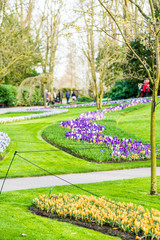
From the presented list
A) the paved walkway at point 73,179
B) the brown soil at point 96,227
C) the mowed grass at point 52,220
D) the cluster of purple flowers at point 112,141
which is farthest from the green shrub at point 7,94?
the brown soil at point 96,227

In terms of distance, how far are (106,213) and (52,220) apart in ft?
2.54

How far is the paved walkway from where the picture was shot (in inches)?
275

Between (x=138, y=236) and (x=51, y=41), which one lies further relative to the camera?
(x=51, y=41)

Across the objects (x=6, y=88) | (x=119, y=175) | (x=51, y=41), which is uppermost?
(x=51, y=41)

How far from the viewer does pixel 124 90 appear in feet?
120

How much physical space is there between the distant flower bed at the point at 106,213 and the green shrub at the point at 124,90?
29981mm

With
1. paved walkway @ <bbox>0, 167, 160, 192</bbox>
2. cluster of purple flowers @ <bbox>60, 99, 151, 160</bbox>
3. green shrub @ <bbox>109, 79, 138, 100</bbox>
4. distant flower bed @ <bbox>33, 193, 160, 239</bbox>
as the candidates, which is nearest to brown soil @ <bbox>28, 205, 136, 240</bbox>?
distant flower bed @ <bbox>33, 193, 160, 239</bbox>

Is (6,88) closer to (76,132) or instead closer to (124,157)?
(76,132)

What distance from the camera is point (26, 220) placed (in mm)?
4660

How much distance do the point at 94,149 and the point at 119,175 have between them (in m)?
2.49

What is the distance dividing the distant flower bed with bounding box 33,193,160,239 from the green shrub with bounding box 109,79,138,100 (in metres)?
30.0

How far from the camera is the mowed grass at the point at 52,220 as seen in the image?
4133 mm

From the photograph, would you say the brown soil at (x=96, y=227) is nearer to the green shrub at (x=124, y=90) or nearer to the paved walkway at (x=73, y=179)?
the paved walkway at (x=73, y=179)

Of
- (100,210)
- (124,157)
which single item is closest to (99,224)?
(100,210)
